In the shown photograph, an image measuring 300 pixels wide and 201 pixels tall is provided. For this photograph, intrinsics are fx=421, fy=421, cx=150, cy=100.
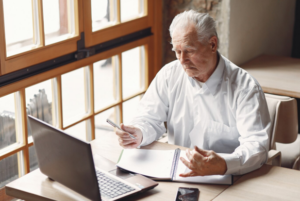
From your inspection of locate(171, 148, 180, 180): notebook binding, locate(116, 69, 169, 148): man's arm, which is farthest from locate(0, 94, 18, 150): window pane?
locate(171, 148, 180, 180): notebook binding

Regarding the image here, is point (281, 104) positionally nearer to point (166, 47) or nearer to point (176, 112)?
point (176, 112)

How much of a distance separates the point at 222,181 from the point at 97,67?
130cm

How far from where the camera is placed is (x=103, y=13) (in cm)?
260

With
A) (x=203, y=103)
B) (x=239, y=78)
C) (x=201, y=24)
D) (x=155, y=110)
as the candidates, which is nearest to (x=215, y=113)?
(x=203, y=103)

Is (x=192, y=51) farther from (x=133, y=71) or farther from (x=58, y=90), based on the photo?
(x=133, y=71)

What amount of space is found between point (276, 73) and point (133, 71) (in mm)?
1041

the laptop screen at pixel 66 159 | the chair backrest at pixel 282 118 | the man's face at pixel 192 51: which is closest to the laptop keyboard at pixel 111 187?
the laptop screen at pixel 66 159

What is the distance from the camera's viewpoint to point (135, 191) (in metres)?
1.53

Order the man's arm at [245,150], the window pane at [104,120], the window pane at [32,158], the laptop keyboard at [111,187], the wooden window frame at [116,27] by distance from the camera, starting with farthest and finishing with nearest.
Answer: the window pane at [104,120]
the wooden window frame at [116,27]
the window pane at [32,158]
the man's arm at [245,150]
the laptop keyboard at [111,187]

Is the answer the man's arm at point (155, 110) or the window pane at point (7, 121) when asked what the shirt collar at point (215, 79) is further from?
the window pane at point (7, 121)

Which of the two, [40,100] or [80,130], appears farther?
[80,130]

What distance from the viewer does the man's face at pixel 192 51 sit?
1931 millimetres

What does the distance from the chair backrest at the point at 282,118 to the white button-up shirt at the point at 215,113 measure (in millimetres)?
320

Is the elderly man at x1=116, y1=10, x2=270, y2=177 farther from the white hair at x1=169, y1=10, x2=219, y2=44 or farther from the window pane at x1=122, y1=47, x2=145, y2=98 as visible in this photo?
the window pane at x1=122, y1=47, x2=145, y2=98
